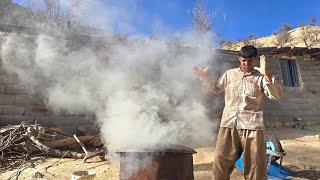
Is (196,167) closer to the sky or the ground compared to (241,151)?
closer to the ground

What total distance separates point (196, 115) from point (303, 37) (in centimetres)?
2568

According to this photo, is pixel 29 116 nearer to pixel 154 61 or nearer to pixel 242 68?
pixel 154 61

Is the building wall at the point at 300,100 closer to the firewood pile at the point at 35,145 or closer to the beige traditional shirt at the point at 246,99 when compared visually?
the firewood pile at the point at 35,145

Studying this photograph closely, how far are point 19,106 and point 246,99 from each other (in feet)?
19.5

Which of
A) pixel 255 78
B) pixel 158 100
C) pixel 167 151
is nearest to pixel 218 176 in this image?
pixel 167 151

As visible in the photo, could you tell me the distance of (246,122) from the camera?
390cm

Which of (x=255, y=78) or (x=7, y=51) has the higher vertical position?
(x=7, y=51)

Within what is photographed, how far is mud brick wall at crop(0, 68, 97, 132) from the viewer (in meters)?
7.91

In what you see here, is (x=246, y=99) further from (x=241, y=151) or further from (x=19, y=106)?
(x=19, y=106)

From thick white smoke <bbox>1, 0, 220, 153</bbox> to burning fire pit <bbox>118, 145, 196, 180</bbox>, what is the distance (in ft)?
9.70

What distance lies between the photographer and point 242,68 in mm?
4059

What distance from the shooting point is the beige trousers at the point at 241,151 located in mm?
3801

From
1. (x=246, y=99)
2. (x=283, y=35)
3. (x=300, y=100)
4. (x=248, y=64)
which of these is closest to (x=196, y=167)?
(x=246, y=99)

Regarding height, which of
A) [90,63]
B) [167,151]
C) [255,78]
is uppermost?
[90,63]
